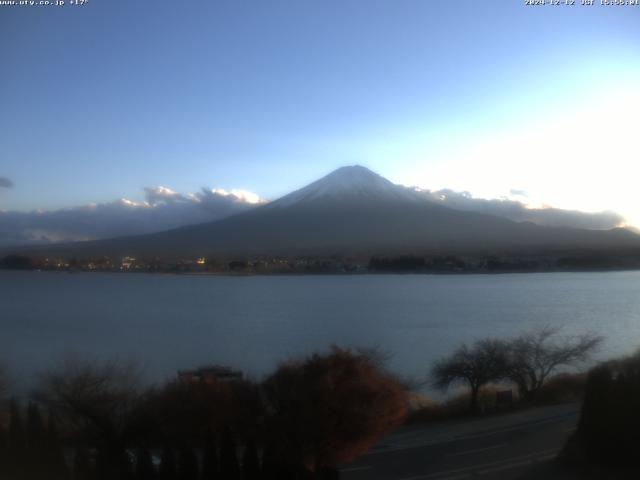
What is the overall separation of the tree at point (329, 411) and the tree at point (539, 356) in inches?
192

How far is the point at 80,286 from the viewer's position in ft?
92.6

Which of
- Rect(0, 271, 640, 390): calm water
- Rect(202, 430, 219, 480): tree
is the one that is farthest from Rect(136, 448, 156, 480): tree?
Rect(0, 271, 640, 390): calm water

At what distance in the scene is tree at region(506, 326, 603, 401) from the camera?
32.1 ft

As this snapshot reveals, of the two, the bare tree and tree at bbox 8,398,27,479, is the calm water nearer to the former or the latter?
the bare tree

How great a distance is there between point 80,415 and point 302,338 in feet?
21.1

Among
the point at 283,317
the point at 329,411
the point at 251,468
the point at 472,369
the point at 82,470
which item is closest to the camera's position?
the point at 82,470

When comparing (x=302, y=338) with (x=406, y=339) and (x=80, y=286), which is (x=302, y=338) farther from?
(x=80, y=286)

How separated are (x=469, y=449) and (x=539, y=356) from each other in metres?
4.74

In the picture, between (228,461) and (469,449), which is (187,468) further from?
(469,449)

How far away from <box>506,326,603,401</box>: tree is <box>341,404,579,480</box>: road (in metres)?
1.96

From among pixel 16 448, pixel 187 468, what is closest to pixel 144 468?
pixel 187 468

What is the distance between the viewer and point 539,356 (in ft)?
33.6

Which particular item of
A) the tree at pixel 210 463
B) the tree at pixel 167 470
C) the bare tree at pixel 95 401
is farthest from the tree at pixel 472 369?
the tree at pixel 167 470

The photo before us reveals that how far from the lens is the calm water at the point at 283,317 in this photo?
36.7 ft
